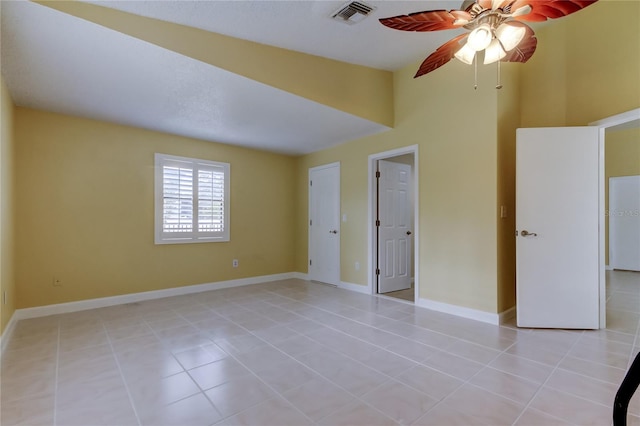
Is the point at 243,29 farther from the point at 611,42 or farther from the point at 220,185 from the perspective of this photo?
the point at 611,42

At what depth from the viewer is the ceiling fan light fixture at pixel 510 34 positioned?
1.81 meters

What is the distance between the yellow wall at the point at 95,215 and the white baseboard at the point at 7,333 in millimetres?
283

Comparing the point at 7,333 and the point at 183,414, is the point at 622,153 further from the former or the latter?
the point at 7,333

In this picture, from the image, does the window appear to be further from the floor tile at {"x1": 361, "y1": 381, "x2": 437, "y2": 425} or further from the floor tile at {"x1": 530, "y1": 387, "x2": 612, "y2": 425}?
the floor tile at {"x1": 530, "y1": 387, "x2": 612, "y2": 425}

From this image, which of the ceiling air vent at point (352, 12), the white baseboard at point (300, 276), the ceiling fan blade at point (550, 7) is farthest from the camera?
the white baseboard at point (300, 276)

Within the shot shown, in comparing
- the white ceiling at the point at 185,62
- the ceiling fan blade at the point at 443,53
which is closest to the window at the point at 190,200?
the white ceiling at the point at 185,62

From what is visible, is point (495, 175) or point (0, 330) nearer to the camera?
point (0, 330)

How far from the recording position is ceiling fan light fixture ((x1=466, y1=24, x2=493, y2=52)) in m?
1.81

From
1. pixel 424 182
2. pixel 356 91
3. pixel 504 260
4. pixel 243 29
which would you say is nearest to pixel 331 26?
pixel 243 29

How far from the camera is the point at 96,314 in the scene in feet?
11.8

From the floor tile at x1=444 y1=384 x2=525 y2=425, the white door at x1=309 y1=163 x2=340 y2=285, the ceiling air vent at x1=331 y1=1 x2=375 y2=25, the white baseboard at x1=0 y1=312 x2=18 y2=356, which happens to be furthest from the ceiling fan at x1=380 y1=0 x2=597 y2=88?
the white baseboard at x1=0 y1=312 x2=18 y2=356

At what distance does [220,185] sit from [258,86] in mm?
2435

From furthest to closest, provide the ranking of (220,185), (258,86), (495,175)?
(220,185)
(495,175)
(258,86)

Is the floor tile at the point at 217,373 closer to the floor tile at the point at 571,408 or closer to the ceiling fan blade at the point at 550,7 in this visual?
the floor tile at the point at 571,408
